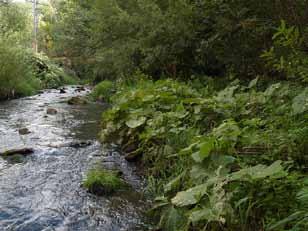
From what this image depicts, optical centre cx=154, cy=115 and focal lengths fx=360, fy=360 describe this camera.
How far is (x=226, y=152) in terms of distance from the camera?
122 inches

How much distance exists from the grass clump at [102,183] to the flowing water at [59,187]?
94mm

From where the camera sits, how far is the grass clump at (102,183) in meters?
4.18

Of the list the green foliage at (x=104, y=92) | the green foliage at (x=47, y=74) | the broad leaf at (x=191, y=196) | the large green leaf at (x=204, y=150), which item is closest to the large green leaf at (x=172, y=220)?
the broad leaf at (x=191, y=196)

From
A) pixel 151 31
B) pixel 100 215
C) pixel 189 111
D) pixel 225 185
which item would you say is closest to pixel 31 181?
pixel 100 215

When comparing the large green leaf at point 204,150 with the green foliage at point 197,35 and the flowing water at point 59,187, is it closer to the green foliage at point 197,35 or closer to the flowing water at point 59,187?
the flowing water at point 59,187

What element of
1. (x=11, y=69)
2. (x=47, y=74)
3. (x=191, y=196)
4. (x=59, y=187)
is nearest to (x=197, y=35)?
(x=59, y=187)

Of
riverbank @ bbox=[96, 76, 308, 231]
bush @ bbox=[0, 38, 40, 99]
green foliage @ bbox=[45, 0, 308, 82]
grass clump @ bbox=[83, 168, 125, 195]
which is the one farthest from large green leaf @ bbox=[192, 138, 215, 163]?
bush @ bbox=[0, 38, 40, 99]

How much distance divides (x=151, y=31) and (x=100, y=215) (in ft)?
18.4

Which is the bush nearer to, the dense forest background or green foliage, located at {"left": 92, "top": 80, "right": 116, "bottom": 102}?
green foliage, located at {"left": 92, "top": 80, "right": 116, "bottom": 102}

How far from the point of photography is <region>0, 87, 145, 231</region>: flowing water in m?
3.48

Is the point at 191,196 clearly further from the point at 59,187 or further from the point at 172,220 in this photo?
the point at 59,187

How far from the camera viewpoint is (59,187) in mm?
4352

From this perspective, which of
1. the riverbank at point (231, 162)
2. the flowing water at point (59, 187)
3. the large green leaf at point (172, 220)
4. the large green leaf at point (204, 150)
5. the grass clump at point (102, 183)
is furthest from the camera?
the grass clump at point (102, 183)

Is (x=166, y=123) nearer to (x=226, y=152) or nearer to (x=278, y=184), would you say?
(x=226, y=152)
